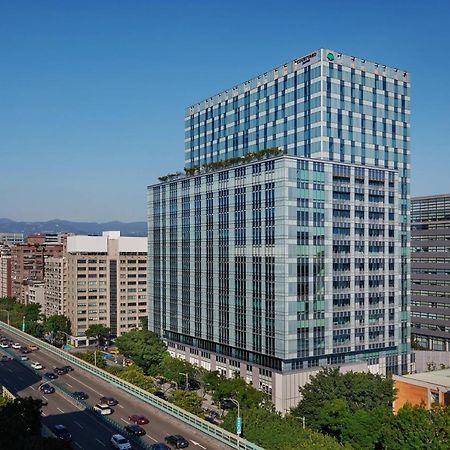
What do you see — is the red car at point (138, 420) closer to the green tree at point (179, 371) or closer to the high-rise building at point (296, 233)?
the high-rise building at point (296, 233)

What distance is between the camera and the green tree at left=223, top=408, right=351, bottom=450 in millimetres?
65688

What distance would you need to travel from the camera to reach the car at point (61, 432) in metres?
76.4

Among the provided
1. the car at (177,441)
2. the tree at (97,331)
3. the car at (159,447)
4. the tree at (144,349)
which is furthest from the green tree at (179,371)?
the tree at (97,331)

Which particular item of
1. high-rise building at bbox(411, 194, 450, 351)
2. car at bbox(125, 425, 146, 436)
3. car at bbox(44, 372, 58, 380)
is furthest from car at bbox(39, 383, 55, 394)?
high-rise building at bbox(411, 194, 450, 351)

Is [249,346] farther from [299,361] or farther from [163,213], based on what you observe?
[163,213]

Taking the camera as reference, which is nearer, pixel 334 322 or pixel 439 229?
pixel 334 322

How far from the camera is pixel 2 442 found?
173 feet

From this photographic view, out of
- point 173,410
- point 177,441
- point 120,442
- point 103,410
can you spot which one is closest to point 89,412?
point 103,410

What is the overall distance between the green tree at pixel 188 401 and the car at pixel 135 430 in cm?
1165

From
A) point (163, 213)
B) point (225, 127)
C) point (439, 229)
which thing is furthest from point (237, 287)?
point (439, 229)

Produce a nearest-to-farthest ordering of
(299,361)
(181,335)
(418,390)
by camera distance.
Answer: (418,390) → (299,361) → (181,335)

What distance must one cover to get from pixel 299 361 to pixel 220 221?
32030 mm

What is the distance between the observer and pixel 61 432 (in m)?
77.8

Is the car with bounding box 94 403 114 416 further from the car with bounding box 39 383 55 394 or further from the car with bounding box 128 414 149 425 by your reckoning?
the car with bounding box 39 383 55 394
